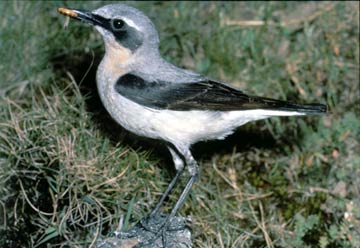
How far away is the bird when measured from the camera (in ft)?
20.7

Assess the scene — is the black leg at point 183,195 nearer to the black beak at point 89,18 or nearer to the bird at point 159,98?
the bird at point 159,98

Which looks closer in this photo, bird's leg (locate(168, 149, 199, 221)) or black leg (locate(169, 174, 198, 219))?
black leg (locate(169, 174, 198, 219))

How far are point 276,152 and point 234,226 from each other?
1269 millimetres

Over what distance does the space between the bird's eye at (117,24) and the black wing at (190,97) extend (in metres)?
0.40

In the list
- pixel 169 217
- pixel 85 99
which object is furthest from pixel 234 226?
pixel 85 99

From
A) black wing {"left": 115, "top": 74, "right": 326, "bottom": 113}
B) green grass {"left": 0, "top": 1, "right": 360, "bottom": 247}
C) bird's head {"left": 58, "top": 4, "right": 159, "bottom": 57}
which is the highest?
bird's head {"left": 58, "top": 4, "right": 159, "bottom": 57}

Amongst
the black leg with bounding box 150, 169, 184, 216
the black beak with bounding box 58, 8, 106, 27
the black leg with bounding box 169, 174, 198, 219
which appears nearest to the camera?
the black leg with bounding box 169, 174, 198, 219

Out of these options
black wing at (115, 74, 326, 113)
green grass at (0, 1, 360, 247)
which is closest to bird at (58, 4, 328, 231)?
black wing at (115, 74, 326, 113)

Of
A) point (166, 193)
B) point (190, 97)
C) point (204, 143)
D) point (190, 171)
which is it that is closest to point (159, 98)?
point (190, 97)

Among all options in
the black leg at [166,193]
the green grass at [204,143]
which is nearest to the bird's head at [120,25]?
the green grass at [204,143]

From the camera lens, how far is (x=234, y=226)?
6.45 metres

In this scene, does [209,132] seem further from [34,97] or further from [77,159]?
[34,97]

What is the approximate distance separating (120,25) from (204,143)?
5.52 ft

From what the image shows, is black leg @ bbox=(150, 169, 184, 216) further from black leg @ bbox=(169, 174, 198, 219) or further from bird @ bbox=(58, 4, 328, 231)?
black leg @ bbox=(169, 174, 198, 219)
